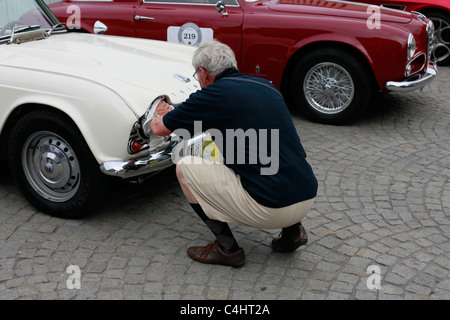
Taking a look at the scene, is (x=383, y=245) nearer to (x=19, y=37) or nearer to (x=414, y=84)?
(x=414, y=84)

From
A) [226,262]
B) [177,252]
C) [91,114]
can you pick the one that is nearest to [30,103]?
[91,114]

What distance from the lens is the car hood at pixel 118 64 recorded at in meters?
3.74

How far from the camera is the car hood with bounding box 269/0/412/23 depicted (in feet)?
19.2

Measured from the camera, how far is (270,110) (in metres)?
3.18

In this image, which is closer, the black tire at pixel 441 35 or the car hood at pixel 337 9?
the car hood at pixel 337 9

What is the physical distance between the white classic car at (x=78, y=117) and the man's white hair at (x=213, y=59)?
57 centimetres

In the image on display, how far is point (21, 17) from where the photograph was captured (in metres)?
4.85

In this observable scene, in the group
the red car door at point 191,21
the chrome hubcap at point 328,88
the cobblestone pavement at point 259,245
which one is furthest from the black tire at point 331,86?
the cobblestone pavement at point 259,245

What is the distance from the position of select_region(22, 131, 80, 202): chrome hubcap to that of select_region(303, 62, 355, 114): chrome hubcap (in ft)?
10.1
